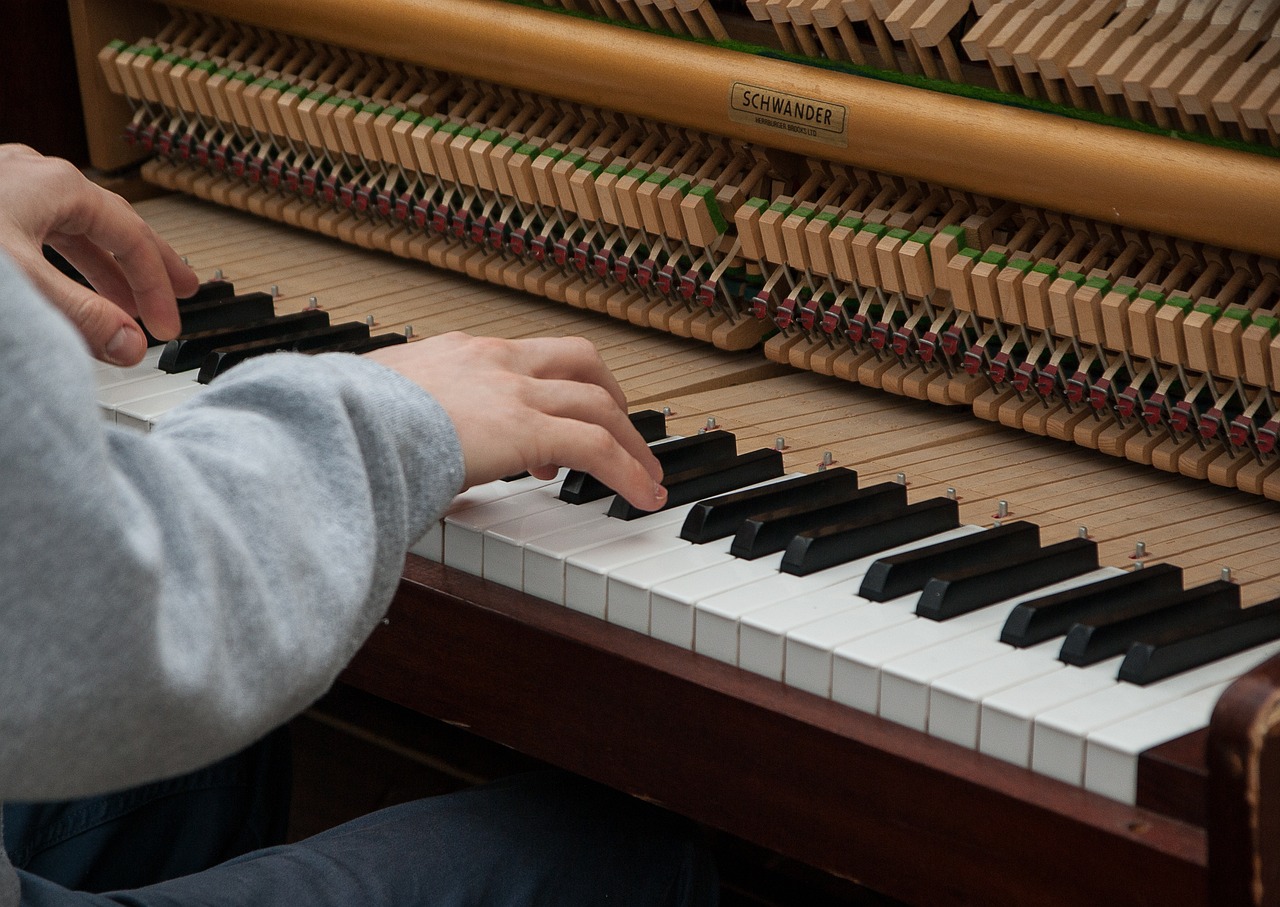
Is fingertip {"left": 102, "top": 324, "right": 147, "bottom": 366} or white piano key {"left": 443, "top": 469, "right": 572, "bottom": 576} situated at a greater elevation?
fingertip {"left": 102, "top": 324, "right": 147, "bottom": 366}

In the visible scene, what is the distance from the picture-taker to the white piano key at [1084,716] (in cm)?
132

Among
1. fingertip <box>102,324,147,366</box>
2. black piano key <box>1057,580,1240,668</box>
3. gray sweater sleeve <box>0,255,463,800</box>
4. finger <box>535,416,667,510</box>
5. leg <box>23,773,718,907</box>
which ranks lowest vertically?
leg <box>23,773,718,907</box>

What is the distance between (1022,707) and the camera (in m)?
1.36

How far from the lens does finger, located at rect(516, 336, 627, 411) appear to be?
5.38 feet

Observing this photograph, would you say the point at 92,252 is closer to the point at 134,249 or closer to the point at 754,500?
the point at 134,249

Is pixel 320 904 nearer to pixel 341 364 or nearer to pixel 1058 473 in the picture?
pixel 341 364

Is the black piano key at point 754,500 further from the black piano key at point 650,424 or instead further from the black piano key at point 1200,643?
the black piano key at point 1200,643

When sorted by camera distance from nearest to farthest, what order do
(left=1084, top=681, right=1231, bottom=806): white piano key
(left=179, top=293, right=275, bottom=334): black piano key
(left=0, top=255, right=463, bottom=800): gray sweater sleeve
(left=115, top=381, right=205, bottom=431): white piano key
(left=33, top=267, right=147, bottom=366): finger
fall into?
(left=0, top=255, right=463, bottom=800): gray sweater sleeve, (left=1084, top=681, right=1231, bottom=806): white piano key, (left=33, top=267, right=147, bottom=366): finger, (left=115, top=381, right=205, bottom=431): white piano key, (left=179, top=293, right=275, bottom=334): black piano key

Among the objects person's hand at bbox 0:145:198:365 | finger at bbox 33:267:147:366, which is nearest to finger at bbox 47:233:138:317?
person's hand at bbox 0:145:198:365

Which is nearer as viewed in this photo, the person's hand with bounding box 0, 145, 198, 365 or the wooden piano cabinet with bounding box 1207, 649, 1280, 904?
the wooden piano cabinet with bounding box 1207, 649, 1280, 904

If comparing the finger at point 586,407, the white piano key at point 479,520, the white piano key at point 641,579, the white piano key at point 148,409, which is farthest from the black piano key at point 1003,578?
the white piano key at point 148,409

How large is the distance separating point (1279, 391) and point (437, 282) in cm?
135

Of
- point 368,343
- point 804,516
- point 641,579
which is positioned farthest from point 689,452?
point 368,343

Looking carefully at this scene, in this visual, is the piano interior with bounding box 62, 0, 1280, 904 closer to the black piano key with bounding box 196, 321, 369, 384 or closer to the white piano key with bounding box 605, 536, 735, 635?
the white piano key with bounding box 605, 536, 735, 635
